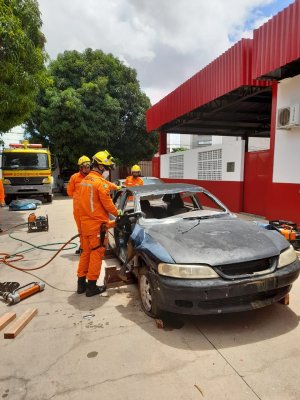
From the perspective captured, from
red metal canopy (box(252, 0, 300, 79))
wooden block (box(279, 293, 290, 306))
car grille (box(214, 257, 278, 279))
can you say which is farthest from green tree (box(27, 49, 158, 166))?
car grille (box(214, 257, 278, 279))

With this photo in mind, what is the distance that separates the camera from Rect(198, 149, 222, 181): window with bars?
37.1 ft

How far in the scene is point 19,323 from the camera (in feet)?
10.5

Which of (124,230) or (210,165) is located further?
(210,165)

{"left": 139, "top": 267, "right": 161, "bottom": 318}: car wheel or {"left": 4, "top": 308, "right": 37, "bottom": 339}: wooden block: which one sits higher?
{"left": 139, "top": 267, "right": 161, "bottom": 318}: car wheel

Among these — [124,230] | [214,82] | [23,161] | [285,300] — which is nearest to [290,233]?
[285,300]

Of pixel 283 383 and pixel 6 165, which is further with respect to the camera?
pixel 6 165

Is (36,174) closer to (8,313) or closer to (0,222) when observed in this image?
(0,222)

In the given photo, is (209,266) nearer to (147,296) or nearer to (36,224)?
(147,296)

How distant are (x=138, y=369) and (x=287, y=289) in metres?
1.72

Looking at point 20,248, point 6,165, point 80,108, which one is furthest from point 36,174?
point 20,248

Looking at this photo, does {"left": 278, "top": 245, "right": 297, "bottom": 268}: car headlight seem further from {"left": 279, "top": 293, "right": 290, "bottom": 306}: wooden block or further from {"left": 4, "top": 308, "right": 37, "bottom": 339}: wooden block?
{"left": 4, "top": 308, "right": 37, "bottom": 339}: wooden block

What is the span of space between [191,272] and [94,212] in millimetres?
1629

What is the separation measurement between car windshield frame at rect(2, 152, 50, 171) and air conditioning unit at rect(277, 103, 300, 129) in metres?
11.1

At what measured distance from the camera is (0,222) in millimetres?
9891
